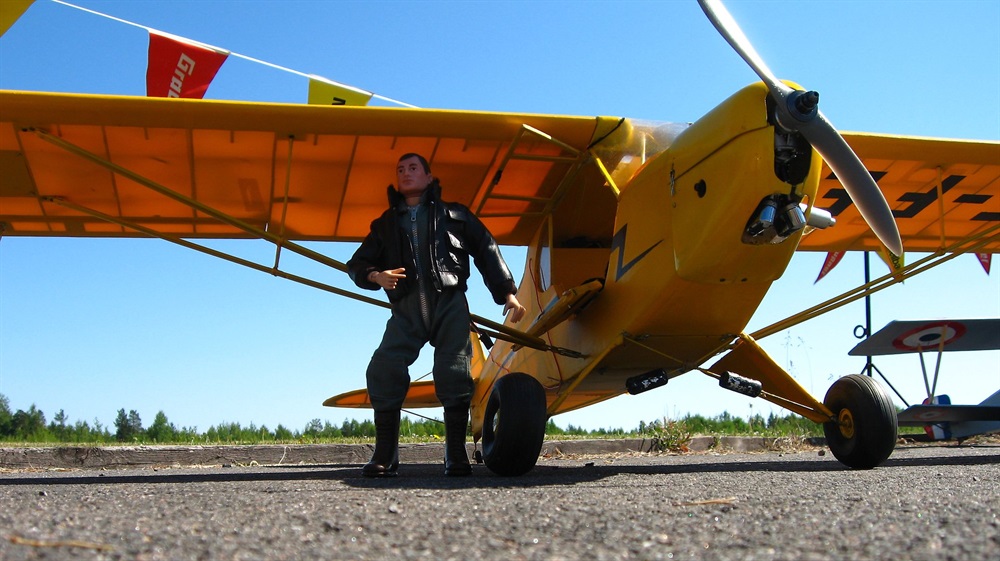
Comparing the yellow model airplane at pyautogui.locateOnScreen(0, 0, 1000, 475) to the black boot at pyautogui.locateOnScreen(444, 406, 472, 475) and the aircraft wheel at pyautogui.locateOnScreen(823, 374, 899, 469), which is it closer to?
the aircraft wheel at pyautogui.locateOnScreen(823, 374, 899, 469)

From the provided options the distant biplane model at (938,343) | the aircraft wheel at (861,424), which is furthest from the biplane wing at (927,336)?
the aircraft wheel at (861,424)

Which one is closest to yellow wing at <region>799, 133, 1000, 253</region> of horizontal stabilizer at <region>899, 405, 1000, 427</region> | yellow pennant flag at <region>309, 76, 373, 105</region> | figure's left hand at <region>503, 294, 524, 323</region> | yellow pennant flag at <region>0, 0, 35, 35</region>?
horizontal stabilizer at <region>899, 405, 1000, 427</region>

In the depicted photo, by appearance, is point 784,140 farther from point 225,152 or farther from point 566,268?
point 225,152

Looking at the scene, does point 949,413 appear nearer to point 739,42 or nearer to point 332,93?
point 739,42

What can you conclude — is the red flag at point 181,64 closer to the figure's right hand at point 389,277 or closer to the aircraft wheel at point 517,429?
the figure's right hand at point 389,277

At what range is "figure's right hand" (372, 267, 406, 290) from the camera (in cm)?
507

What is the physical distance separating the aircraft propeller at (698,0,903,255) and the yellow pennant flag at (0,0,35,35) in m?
5.16

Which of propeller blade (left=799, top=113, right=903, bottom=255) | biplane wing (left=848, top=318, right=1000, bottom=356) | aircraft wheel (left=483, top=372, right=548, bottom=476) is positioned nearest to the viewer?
propeller blade (left=799, top=113, right=903, bottom=255)

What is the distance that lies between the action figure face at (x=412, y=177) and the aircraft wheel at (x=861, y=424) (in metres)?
3.27

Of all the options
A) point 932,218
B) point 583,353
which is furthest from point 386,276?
point 932,218

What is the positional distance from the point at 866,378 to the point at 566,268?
2.55 meters

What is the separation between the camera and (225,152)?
6.68m

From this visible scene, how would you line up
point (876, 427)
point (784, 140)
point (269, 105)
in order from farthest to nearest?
1. point (269, 105)
2. point (876, 427)
3. point (784, 140)

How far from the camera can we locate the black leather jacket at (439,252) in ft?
17.1
